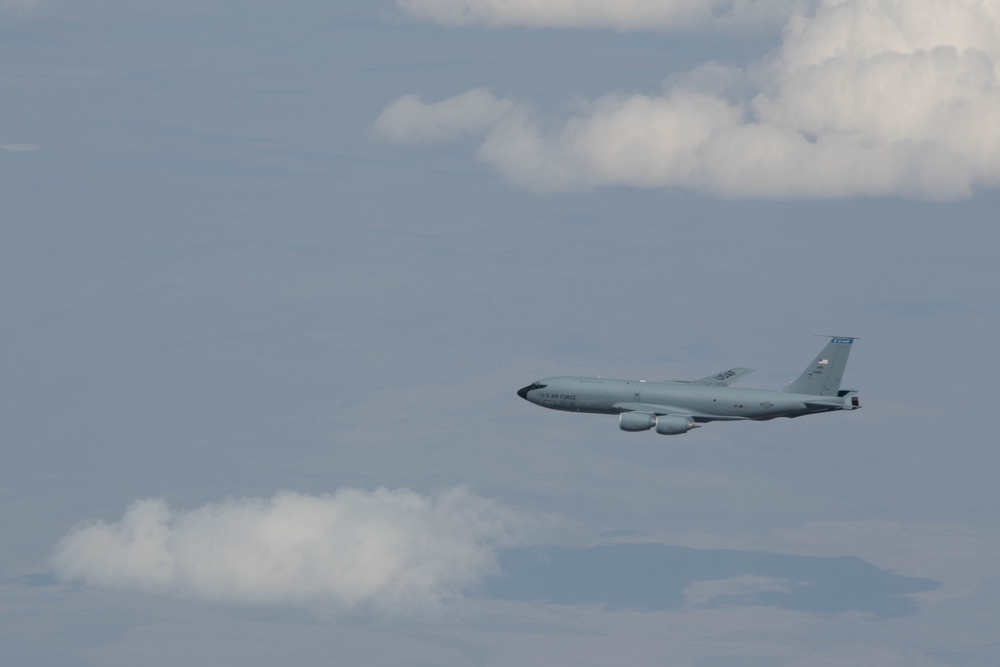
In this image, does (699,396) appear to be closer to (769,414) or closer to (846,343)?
(769,414)

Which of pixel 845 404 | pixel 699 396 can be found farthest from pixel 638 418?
pixel 845 404

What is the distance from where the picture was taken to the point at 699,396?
645 feet

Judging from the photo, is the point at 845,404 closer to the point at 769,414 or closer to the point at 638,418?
the point at 769,414

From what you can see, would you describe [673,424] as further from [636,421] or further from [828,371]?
[828,371]

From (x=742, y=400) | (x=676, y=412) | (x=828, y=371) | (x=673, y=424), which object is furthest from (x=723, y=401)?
(x=828, y=371)

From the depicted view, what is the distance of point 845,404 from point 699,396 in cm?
2120

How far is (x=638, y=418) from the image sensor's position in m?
195

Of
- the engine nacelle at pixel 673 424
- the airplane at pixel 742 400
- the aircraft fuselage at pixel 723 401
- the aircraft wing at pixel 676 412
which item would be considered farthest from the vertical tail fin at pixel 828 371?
the engine nacelle at pixel 673 424

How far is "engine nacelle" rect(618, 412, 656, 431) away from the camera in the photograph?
19512 centimetres

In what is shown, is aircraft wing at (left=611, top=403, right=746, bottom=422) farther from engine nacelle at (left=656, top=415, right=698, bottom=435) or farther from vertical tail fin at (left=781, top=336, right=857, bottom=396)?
vertical tail fin at (left=781, top=336, right=857, bottom=396)

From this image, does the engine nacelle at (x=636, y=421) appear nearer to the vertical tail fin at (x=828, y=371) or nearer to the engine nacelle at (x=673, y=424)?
the engine nacelle at (x=673, y=424)

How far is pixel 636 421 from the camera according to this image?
640 feet

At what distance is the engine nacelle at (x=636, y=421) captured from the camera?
640 ft

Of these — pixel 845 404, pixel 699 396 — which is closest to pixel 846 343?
pixel 845 404
